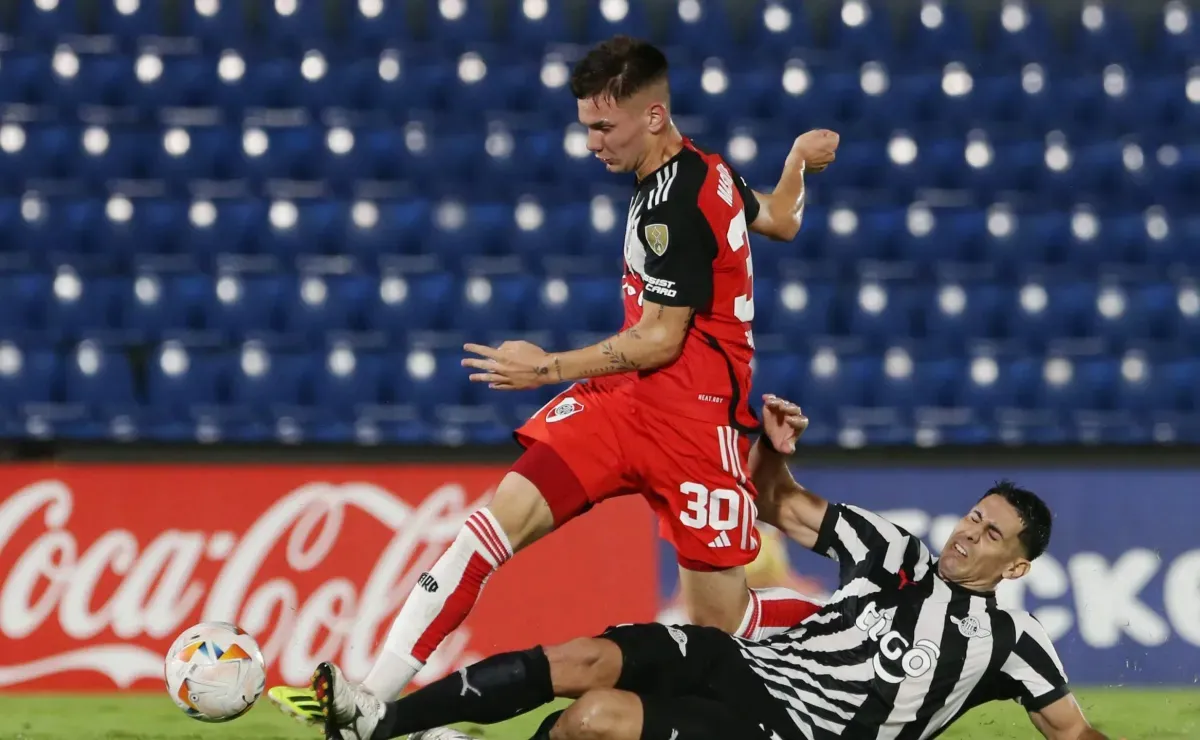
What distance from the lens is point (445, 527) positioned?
676 centimetres

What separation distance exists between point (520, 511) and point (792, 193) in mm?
1403

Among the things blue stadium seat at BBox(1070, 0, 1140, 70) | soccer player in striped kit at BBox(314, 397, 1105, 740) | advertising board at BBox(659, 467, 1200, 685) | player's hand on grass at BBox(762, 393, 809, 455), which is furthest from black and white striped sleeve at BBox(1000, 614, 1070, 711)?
blue stadium seat at BBox(1070, 0, 1140, 70)

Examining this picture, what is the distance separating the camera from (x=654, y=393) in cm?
446

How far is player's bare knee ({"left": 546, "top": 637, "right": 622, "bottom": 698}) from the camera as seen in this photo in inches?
153

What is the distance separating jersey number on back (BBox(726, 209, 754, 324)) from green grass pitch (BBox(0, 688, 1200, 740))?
1.65 metres

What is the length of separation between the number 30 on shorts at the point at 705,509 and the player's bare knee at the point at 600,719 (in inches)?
28.6

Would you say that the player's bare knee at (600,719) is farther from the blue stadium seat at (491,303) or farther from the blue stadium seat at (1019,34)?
the blue stadium seat at (1019,34)

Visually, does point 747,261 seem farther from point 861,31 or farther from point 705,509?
point 861,31

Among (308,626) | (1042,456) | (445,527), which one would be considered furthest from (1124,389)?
(308,626)

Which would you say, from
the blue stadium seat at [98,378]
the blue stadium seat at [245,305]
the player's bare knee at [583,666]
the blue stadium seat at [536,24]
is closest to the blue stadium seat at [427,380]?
the blue stadium seat at [245,305]

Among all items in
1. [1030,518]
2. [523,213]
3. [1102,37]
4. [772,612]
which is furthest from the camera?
[1102,37]

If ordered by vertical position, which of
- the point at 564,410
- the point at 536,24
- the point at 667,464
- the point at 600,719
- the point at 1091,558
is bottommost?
the point at 1091,558

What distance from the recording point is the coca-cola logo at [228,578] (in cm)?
650

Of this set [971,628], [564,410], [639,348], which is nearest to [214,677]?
[564,410]
